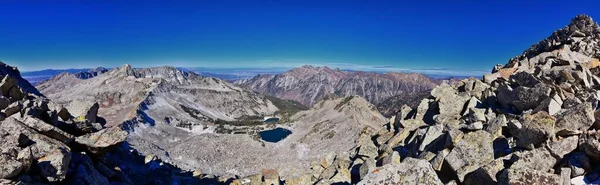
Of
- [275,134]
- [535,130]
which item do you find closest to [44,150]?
[535,130]

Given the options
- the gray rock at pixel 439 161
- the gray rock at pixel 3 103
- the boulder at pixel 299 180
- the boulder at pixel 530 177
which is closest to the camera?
the boulder at pixel 530 177

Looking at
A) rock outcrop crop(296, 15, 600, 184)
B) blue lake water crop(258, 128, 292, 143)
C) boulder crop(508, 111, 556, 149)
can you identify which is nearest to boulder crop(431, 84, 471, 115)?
rock outcrop crop(296, 15, 600, 184)

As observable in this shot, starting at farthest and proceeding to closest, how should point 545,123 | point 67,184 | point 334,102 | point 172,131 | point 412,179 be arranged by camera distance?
point 334,102 → point 172,131 → point 67,184 → point 545,123 → point 412,179

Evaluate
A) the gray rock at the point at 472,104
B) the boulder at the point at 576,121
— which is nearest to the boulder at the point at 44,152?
the boulder at the point at 576,121

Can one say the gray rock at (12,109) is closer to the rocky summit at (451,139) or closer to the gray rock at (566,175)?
the rocky summit at (451,139)

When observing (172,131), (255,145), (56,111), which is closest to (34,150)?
(56,111)

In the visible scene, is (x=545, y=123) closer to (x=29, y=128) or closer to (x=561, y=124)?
(x=561, y=124)
